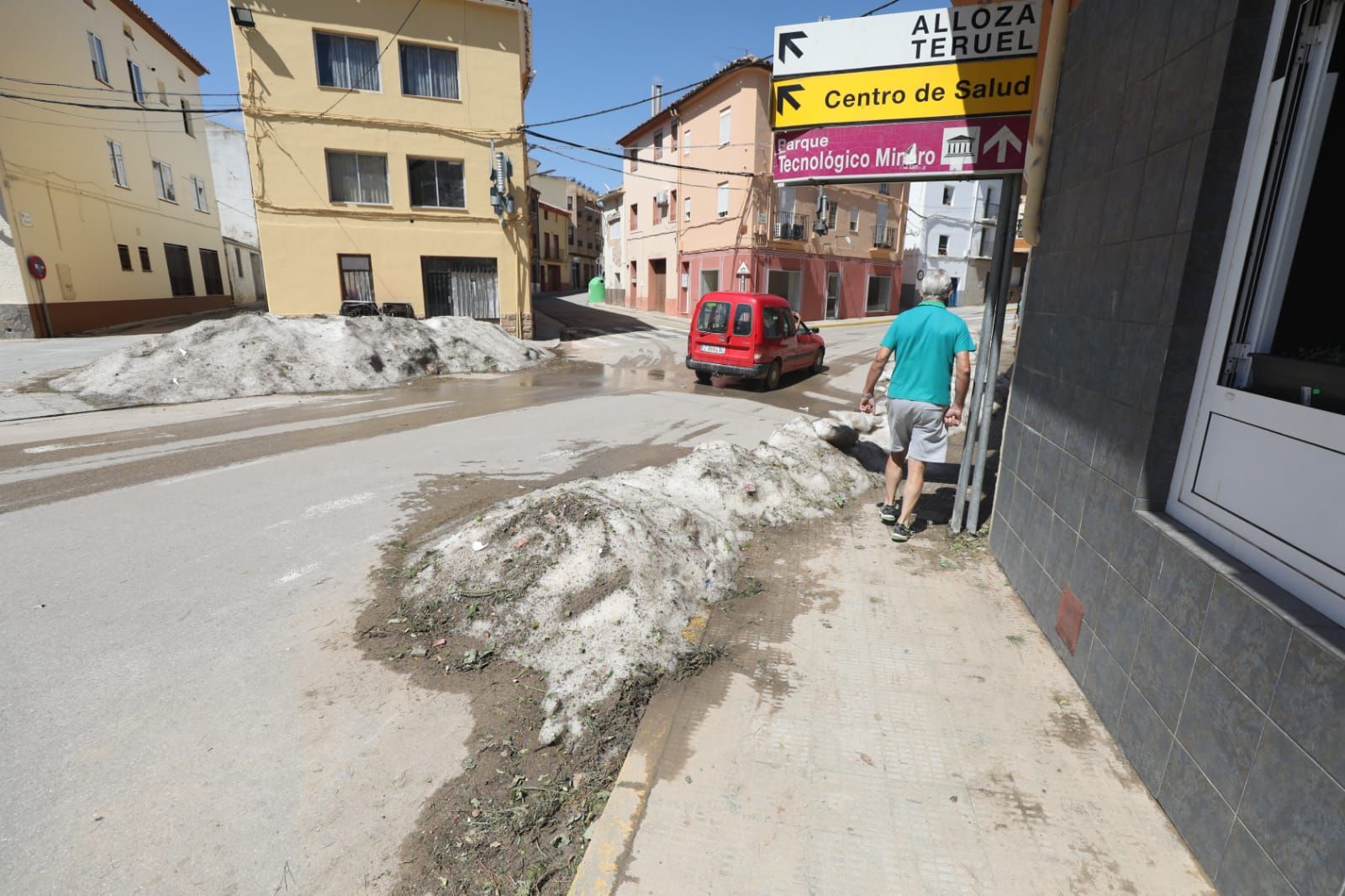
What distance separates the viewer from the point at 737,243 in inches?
1091

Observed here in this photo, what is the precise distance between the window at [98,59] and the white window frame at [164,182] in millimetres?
3859

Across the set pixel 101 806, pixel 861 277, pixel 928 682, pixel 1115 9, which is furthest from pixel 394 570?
pixel 861 277

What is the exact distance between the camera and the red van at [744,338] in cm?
1207

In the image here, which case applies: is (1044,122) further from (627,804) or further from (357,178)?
(357,178)

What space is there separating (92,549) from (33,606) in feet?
2.99

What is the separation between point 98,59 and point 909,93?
96.5 feet

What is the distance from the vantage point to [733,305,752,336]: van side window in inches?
475

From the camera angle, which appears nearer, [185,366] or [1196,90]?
[1196,90]

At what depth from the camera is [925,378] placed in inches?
186

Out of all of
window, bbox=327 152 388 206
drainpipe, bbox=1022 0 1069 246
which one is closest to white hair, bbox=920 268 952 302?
drainpipe, bbox=1022 0 1069 246

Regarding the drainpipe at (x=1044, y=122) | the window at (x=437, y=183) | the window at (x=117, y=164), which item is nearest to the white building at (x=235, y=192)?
the window at (x=117, y=164)

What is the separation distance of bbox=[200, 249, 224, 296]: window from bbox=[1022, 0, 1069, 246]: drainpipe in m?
35.0

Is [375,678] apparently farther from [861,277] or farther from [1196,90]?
[861,277]

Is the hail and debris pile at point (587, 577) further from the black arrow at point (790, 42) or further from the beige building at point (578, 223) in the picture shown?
the beige building at point (578, 223)
